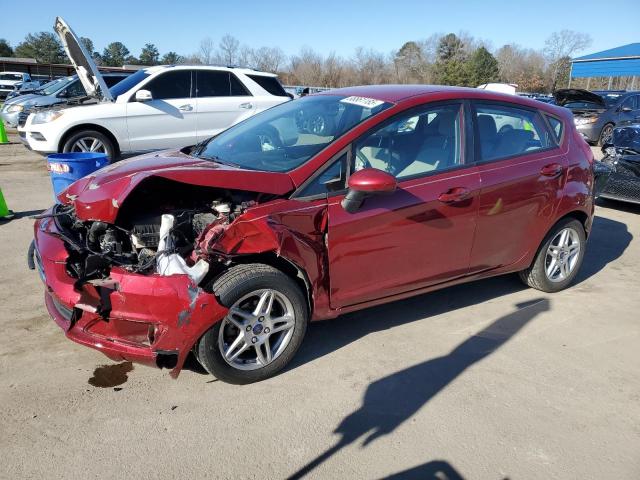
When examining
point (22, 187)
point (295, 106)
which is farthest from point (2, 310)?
point (22, 187)

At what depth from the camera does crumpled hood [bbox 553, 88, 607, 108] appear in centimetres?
A: 1537

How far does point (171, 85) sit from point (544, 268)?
7.17 m

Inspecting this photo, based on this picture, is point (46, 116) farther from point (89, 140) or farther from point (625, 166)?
point (625, 166)

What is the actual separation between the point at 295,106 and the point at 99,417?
8.97 feet

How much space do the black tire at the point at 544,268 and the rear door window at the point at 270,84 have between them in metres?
6.72

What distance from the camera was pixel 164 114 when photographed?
29.2 ft

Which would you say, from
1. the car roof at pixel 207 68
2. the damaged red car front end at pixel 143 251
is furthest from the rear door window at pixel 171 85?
the damaged red car front end at pixel 143 251

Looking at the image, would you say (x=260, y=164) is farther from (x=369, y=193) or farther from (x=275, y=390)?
(x=275, y=390)

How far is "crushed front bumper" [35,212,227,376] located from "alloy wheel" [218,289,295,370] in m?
0.22

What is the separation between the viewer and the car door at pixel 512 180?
148 inches

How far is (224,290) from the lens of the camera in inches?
110

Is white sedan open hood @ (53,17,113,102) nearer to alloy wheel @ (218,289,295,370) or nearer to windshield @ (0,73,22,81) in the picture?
alloy wheel @ (218,289,295,370)

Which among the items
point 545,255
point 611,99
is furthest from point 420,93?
point 611,99

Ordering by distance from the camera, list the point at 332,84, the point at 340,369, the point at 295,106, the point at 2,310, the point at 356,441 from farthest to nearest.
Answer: the point at 332,84
the point at 295,106
the point at 2,310
the point at 340,369
the point at 356,441
